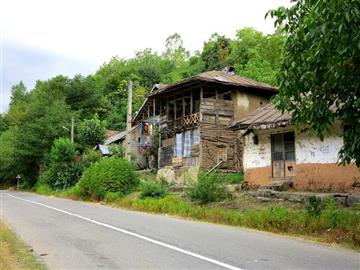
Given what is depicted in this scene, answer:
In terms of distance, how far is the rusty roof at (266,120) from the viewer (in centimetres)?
2012

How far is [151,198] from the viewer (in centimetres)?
2348

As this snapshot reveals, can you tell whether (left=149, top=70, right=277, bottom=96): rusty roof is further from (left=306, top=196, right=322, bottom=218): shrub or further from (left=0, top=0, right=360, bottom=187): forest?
(left=306, top=196, right=322, bottom=218): shrub

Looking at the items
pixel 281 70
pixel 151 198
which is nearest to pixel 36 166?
pixel 151 198

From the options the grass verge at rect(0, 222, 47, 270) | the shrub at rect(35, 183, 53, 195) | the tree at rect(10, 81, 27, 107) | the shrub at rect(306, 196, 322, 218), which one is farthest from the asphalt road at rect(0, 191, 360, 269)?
the tree at rect(10, 81, 27, 107)

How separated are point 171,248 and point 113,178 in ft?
59.5

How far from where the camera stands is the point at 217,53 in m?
66.8

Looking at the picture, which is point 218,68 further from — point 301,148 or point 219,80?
point 301,148

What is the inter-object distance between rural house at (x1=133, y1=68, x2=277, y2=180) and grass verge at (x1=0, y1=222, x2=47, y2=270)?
2161 centimetres

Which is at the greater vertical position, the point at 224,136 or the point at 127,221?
the point at 224,136

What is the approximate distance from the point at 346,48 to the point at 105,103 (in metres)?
68.7

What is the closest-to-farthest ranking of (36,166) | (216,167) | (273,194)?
(273,194), (216,167), (36,166)

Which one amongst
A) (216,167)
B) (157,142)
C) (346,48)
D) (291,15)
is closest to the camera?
(346,48)

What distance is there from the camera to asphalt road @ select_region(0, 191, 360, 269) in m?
8.48

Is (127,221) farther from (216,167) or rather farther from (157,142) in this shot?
(157,142)
